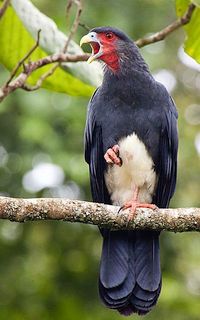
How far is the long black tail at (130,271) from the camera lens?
409cm

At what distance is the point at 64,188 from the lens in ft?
26.1

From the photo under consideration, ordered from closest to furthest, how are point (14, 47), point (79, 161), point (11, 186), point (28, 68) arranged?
1. point (28, 68)
2. point (14, 47)
3. point (79, 161)
4. point (11, 186)

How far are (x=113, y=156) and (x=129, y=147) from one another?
0.11 metres

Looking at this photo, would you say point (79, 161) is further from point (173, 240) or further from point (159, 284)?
point (159, 284)

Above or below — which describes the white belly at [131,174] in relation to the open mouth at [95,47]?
below

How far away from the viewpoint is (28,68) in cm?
370

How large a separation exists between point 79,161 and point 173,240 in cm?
144

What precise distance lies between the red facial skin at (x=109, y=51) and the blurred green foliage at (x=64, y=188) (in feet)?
Answer: 9.05

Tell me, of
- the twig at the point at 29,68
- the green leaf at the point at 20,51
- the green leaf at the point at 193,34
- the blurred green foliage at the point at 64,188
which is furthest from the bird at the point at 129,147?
the blurred green foliage at the point at 64,188

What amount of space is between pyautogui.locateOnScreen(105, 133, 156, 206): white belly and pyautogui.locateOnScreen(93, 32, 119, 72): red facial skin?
16.6 inches

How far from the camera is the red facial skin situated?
4.41 meters

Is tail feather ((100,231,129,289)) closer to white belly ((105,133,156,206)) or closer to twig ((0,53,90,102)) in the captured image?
white belly ((105,133,156,206))

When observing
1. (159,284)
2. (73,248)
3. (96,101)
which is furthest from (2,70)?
(159,284)

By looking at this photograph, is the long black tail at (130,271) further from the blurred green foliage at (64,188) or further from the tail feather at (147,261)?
the blurred green foliage at (64,188)
